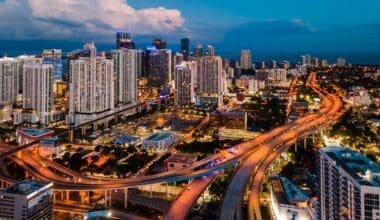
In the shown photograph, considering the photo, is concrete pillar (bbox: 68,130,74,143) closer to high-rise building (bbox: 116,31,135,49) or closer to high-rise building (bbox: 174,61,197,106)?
high-rise building (bbox: 174,61,197,106)

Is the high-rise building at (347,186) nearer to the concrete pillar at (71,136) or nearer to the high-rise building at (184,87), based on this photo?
the concrete pillar at (71,136)

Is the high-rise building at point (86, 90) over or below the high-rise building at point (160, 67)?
below

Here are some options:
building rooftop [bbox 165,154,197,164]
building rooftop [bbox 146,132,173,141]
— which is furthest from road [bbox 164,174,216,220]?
building rooftop [bbox 146,132,173,141]

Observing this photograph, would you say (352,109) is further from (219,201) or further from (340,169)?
(340,169)

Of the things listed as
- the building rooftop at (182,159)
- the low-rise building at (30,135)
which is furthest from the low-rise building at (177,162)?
the low-rise building at (30,135)

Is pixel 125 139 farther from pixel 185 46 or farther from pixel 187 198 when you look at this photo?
pixel 185 46

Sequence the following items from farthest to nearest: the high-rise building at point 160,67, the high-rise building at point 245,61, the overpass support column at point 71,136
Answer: the high-rise building at point 245,61 → the high-rise building at point 160,67 → the overpass support column at point 71,136
